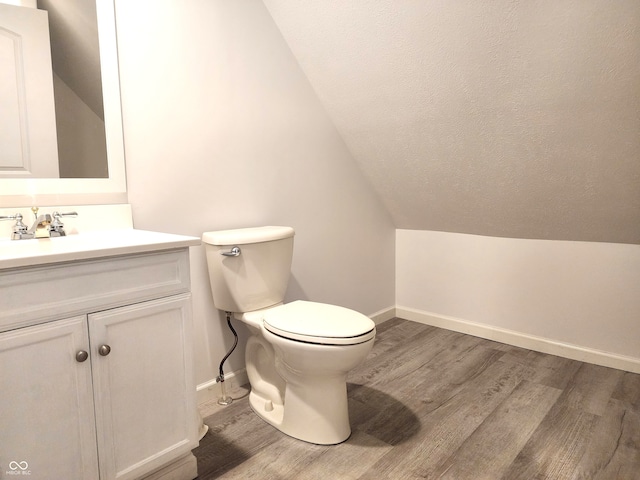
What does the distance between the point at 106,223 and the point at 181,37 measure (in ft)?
2.68

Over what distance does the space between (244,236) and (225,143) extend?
0.47 metres

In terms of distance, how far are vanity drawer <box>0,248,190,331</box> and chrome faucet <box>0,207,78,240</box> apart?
1.24ft

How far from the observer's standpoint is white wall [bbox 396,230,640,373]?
225 centimetres

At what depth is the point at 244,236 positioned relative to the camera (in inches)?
70.8

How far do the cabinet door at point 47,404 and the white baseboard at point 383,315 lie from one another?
6.54 ft

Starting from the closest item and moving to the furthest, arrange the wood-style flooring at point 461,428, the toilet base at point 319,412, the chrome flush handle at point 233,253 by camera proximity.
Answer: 1. the wood-style flooring at point 461,428
2. the toilet base at point 319,412
3. the chrome flush handle at point 233,253

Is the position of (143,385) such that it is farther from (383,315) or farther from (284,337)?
(383,315)

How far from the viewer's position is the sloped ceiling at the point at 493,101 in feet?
5.22

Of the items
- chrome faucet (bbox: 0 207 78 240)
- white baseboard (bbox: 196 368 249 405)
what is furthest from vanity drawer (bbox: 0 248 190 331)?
white baseboard (bbox: 196 368 249 405)

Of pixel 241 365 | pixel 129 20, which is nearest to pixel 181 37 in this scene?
pixel 129 20

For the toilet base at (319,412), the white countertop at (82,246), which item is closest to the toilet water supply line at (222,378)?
the toilet base at (319,412)

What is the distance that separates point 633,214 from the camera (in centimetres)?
204

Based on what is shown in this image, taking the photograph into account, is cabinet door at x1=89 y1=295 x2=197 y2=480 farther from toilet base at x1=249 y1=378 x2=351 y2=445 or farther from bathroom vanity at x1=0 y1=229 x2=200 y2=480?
toilet base at x1=249 y1=378 x2=351 y2=445

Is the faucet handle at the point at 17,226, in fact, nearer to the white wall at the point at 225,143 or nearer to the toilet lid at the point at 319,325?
the white wall at the point at 225,143
